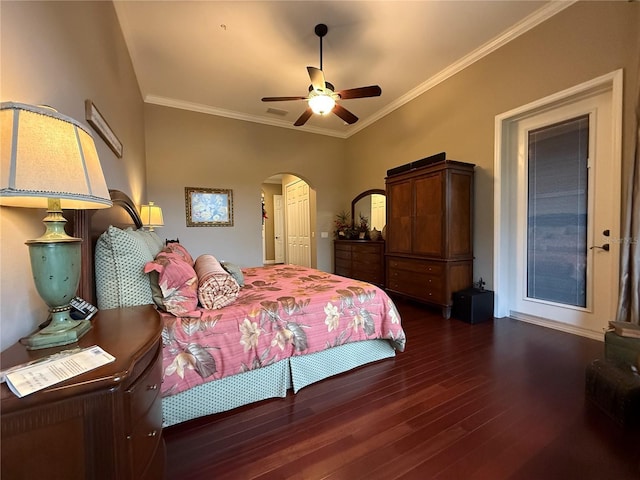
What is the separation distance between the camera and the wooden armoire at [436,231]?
336cm

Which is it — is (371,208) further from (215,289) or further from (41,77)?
(41,77)

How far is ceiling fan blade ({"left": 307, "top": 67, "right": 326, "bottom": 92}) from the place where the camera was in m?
2.69

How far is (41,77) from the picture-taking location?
3.92ft

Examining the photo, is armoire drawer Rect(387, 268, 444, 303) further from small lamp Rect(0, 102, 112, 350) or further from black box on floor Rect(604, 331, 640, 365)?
small lamp Rect(0, 102, 112, 350)

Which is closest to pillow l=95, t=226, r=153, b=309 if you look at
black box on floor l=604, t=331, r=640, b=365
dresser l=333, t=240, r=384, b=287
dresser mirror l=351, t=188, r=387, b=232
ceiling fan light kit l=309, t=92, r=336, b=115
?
ceiling fan light kit l=309, t=92, r=336, b=115

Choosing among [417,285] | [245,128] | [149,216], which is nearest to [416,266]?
[417,285]

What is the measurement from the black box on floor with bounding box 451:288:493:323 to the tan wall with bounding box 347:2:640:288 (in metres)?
0.26

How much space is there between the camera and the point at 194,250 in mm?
4805

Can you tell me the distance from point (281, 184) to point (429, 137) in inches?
219

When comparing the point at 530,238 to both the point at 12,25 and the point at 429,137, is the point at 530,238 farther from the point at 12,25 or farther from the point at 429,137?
the point at 12,25

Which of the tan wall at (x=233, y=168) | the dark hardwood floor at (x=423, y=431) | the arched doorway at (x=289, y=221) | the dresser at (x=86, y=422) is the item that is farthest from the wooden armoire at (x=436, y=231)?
the dresser at (x=86, y=422)

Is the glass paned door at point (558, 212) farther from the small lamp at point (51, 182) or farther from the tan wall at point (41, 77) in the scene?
the tan wall at point (41, 77)

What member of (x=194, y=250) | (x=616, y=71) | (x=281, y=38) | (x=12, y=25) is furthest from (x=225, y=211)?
(x=616, y=71)

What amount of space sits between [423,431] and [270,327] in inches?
42.4
